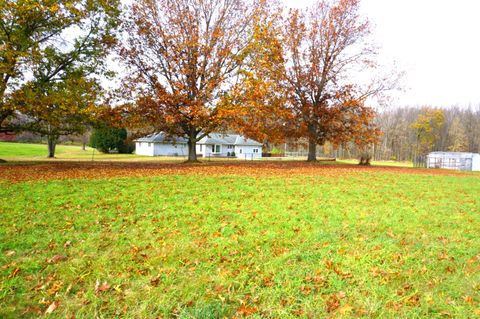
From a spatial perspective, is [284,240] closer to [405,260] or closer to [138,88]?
[405,260]

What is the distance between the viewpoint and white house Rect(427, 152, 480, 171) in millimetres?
38406

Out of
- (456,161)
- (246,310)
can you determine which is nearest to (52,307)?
(246,310)

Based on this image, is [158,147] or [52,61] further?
[158,147]

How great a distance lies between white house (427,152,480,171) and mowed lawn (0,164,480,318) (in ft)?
125

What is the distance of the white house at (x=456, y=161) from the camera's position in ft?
126

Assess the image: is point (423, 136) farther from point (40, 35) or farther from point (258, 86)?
point (40, 35)

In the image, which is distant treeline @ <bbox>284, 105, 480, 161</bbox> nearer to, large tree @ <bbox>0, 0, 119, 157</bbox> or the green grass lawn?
the green grass lawn

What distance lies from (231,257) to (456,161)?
149ft

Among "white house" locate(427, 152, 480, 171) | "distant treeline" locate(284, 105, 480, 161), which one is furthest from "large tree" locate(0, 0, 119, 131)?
"distant treeline" locate(284, 105, 480, 161)

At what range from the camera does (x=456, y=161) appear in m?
39.3

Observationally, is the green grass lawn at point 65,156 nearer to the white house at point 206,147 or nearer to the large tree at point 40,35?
the white house at point 206,147

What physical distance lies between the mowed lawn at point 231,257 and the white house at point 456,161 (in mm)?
37951

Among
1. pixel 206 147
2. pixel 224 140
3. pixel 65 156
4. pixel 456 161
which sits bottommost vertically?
pixel 65 156

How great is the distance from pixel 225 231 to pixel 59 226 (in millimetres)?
3288
